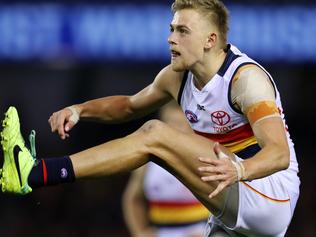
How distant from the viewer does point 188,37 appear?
5969 mm

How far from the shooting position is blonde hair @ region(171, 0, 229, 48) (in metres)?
5.95

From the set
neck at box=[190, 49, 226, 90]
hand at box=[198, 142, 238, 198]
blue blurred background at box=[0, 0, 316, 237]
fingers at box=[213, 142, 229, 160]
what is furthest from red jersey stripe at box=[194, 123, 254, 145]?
blue blurred background at box=[0, 0, 316, 237]

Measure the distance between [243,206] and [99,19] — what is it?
444 centimetres

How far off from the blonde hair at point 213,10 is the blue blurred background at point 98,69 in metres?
3.86

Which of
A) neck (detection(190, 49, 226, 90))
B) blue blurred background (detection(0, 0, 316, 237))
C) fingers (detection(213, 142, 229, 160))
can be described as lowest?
blue blurred background (detection(0, 0, 316, 237))

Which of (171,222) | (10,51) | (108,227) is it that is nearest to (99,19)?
(10,51)

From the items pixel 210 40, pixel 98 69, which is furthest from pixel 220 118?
pixel 98 69

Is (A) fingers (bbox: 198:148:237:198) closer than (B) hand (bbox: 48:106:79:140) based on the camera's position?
Yes

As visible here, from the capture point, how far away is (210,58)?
6.05 meters

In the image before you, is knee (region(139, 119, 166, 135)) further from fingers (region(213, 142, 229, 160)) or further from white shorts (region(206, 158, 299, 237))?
white shorts (region(206, 158, 299, 237))

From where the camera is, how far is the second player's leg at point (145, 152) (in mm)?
5566

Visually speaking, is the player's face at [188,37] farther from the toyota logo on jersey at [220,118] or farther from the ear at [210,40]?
the toyota logo on jersey at [220,118]

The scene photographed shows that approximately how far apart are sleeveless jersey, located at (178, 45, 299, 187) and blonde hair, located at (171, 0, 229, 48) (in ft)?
0.51

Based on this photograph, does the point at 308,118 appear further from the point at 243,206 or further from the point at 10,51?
the point at 243,206
